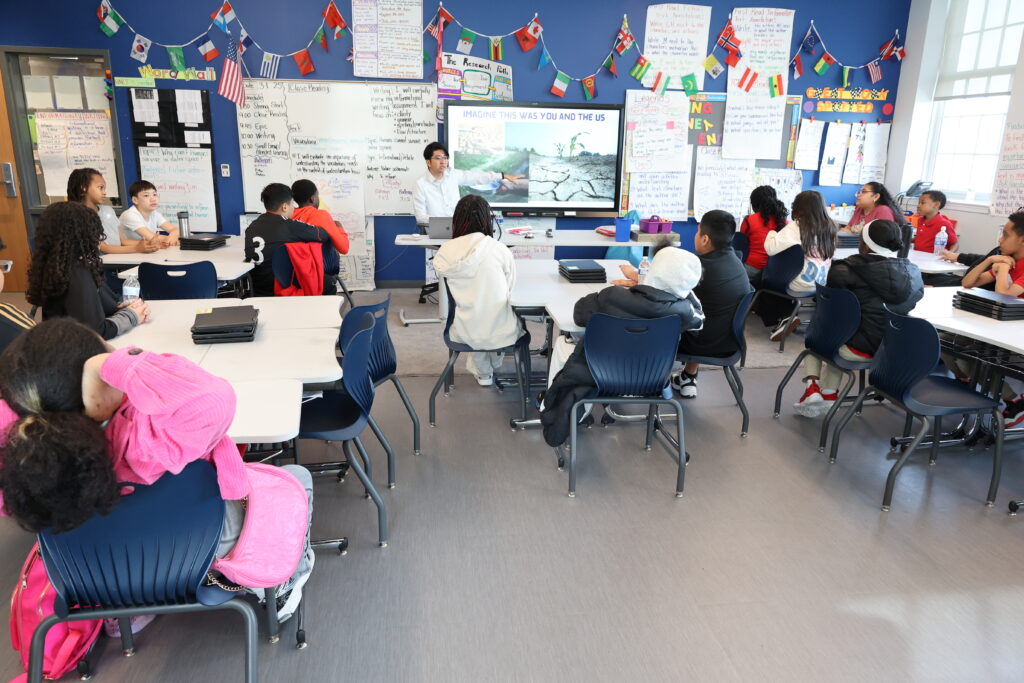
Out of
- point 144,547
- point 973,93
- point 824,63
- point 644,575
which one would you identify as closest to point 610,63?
point 824,63

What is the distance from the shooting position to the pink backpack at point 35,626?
5.89 ft

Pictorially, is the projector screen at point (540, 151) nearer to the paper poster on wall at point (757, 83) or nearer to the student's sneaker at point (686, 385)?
the paper poster on wall at point (757, 83)

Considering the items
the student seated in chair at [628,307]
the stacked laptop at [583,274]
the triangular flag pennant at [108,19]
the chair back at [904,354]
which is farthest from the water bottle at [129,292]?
the triangular flag pennant at [108,19]

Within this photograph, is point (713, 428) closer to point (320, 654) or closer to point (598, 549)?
point (598, 549)

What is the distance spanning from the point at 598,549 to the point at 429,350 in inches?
102

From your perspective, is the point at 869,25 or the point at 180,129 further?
the point at 869,25

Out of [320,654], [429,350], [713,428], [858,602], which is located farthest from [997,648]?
[429,350]

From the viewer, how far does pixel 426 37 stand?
5.99 metres

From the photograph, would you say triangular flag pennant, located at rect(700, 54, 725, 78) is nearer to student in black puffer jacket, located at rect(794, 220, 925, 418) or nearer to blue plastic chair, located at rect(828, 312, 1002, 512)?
student in black puffer jacket, located at rect(794, 220, 925, 418)

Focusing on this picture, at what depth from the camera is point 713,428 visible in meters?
3.60

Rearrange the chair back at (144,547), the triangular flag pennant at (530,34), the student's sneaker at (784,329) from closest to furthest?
the chair back at (144,547), the student's sneaker at (784,329), the triangular flag pennant at (530,34)

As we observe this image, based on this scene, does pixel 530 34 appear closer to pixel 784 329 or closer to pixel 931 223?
pixel 784 329

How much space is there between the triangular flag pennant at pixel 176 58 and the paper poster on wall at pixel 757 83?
4.93 meters

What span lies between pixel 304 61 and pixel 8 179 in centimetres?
281
